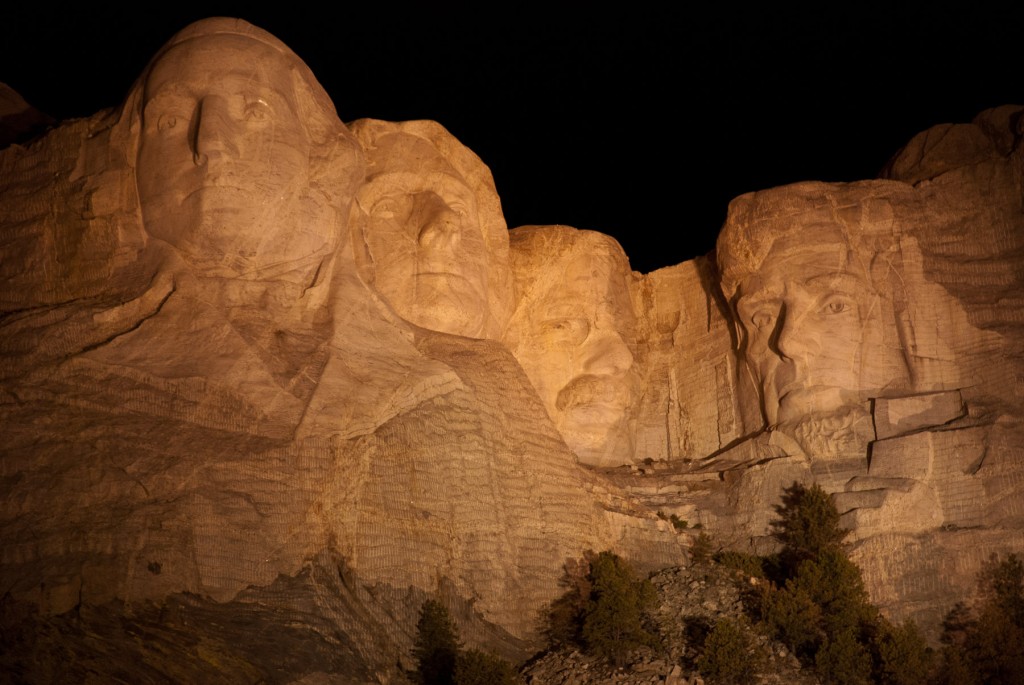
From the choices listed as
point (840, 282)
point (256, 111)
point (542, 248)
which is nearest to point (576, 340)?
point (542, 248)

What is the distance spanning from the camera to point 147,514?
15.4 meters

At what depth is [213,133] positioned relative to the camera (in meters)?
17.0

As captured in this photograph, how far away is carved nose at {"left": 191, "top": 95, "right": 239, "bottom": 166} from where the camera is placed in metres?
17.0

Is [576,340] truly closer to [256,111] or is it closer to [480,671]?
[256,111]

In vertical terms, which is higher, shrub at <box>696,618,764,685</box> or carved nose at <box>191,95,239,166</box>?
carved nose at <box>191,95,239,166</box>

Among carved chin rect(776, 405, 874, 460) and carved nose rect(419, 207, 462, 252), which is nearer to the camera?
carved nose rect(419, 207, 462, 252)

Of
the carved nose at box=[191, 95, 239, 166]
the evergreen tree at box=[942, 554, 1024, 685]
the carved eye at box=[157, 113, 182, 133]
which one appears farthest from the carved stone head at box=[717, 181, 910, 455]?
A: the carved eye at box=[157, 113, 182, 133]

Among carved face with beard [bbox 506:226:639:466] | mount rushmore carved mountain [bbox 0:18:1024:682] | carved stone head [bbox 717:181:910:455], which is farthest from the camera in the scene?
carved face with beard [bbox 506:226:639:466]

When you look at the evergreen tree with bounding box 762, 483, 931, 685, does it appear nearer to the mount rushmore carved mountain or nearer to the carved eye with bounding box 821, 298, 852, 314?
the mount rushmore carved mountain

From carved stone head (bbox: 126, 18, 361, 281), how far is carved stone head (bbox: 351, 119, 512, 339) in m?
1.30

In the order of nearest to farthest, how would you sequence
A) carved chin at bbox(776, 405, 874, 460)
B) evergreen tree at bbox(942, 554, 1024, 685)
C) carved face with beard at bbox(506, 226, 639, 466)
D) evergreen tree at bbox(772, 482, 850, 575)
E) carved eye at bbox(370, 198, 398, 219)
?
evergreen tree at bbox(942, 554, 1024, 685)
evergreen tree at bbox(772, 482, 850, 575)
carved eye at bbox(370, 198, 398, 219)
carved chin at bbox(776, 405, 874, 460)
carved face with beard at bbox(506, 226, 639, 466)

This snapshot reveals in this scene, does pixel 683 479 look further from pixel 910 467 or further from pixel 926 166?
pixel 926 166

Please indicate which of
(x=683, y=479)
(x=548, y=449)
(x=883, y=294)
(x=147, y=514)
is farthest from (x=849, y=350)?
(x=147, y=514)

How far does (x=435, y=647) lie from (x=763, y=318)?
740cm
